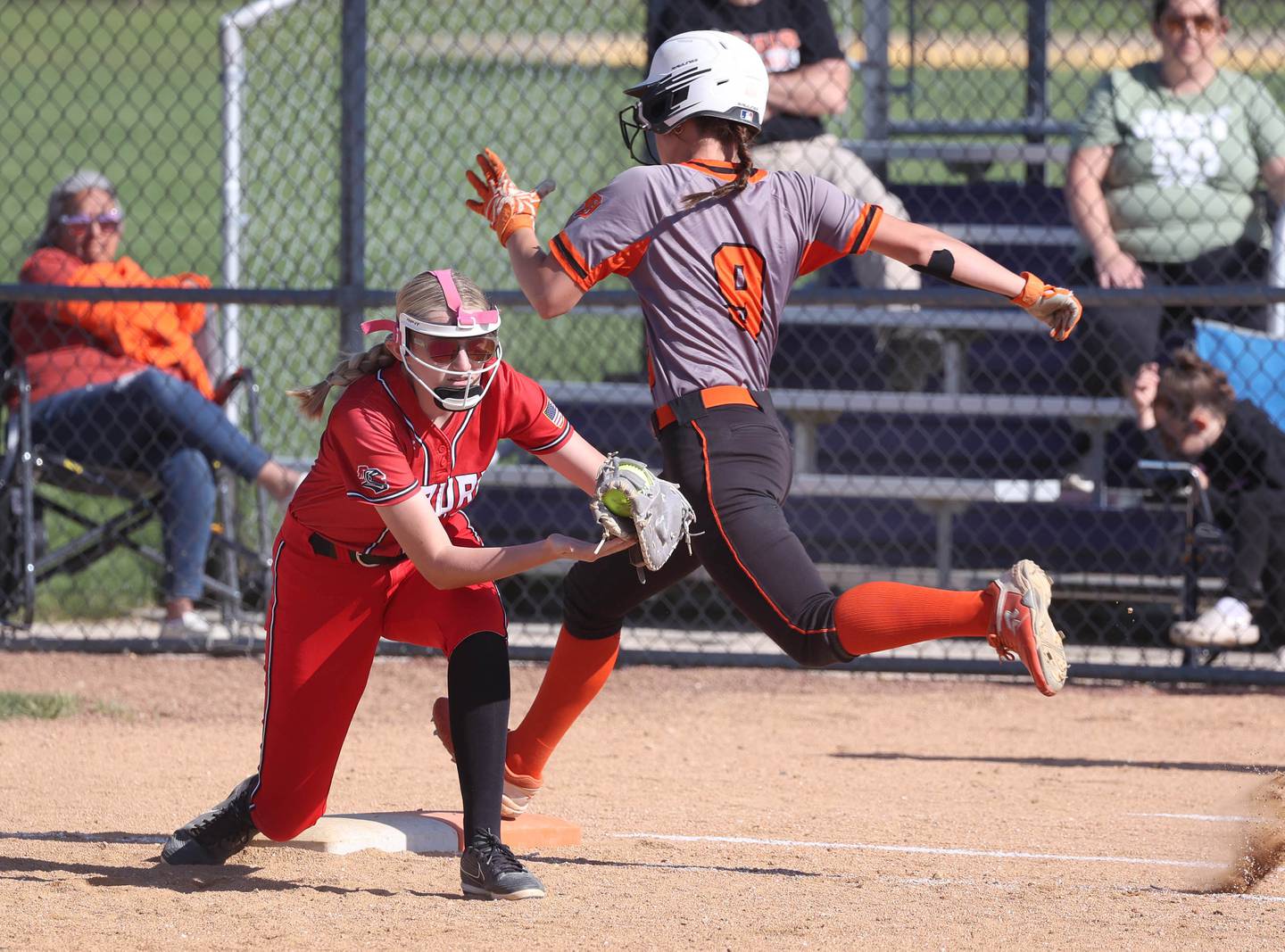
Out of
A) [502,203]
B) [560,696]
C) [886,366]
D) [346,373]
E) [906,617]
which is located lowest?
[560,696]

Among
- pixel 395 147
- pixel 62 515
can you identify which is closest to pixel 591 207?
pixel 62 515

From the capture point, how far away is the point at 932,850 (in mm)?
4074

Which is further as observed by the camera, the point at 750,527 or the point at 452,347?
the point at 750,527

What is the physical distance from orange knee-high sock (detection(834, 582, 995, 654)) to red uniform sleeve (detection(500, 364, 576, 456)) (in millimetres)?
690

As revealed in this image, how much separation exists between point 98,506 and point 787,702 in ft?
14.5

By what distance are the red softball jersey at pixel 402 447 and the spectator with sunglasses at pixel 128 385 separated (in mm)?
2954

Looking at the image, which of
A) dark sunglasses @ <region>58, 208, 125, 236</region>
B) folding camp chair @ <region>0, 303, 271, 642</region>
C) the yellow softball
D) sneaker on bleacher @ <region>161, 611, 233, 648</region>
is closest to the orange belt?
the yellow softball

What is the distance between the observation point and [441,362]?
11.3 ft

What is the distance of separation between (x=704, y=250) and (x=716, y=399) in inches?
12.4

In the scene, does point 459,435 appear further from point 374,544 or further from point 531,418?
point 374,544

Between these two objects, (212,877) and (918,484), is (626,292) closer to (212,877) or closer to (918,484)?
(918,484)

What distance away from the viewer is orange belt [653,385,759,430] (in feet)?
12.1

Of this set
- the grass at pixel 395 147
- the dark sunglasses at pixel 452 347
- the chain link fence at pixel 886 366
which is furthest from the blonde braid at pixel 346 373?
the grass at pixel 395 147

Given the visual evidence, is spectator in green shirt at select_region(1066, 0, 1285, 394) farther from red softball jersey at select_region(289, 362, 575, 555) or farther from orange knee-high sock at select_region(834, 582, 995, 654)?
red softball jersey at select_region(289, 362, 575, 555)
